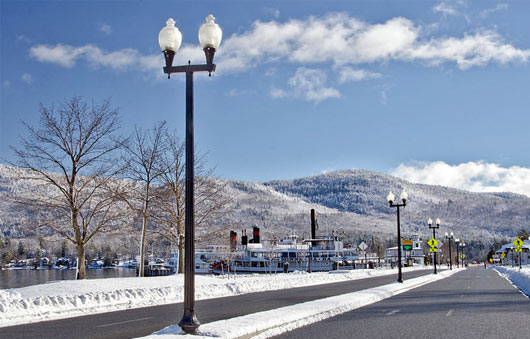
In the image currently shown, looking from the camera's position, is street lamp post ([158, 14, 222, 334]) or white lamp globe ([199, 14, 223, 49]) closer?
street lamp post ([158, 14, 222, 334])

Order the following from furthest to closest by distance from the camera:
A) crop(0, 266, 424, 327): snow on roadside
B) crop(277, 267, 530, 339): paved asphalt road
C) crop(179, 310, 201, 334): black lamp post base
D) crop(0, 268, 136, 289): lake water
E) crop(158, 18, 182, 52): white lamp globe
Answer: crop(0, 268, 136, 289): lake water < crop(0, 266, 424, 327): snow on roadside < crop(277, 267, 530, 339): paved asphalt road < crop(158, 18, 182, 52): white lamp globe < crop(179, 310, 201, 334): black lamp post base

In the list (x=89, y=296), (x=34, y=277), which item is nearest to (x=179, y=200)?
Result: (x=89, y=296)

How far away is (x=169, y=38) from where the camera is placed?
10.8m

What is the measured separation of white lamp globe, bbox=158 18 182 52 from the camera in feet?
35.3

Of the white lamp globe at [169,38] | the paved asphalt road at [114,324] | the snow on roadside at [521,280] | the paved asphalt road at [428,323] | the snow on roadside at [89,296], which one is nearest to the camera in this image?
the white lamp globe at [169,38]

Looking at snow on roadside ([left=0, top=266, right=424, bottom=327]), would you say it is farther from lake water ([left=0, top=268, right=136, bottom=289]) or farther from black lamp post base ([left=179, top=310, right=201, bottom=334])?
lake water ([left=0, top=268, right=136, bottom=289])

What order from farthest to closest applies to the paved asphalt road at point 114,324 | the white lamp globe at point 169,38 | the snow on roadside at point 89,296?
1. the snow on roadside at point 89,296
2. the paved asphalt road at point 114,324
3. the white lamp globe at point 169,38

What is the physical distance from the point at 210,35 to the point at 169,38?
35.1 inches

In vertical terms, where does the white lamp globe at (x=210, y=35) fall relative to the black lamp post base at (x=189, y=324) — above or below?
above

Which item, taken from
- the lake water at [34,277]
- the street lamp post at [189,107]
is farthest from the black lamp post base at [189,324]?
the lake water at [34,277]

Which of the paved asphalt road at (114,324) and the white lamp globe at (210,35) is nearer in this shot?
the white lamp globe at (210,35)

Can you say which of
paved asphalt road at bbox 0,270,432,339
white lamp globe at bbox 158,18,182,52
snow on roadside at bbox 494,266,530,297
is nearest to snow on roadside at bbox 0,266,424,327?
paved asphalt road at bbox 0,270,432,339

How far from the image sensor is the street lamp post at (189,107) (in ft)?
33.8

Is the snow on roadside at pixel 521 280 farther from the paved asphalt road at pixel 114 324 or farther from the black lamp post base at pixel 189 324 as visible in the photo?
the black lamp post base at pixel 189 324
